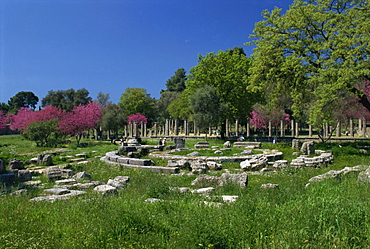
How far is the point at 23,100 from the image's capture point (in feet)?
329

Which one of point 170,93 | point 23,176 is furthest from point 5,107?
point 23,176

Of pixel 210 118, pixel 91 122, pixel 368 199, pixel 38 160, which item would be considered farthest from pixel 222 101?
pixel 368 199

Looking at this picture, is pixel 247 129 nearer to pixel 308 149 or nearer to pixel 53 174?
pixel 308 149

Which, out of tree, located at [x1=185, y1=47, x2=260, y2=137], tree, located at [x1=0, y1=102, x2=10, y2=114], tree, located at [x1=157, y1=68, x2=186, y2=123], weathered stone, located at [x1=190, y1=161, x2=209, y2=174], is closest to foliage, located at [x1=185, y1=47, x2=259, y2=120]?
tree, located at [x1=185, y1=47, x2=260, y2=137]

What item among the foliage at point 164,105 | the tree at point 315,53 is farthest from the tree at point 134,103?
the tree at point 315,53

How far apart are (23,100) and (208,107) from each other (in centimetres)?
8845

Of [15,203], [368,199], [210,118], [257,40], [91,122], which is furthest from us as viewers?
[91,122]

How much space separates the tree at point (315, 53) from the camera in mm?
18406

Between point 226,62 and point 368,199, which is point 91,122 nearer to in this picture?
point 226,62

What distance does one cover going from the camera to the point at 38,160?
19469mm

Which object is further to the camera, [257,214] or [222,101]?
[222,101]

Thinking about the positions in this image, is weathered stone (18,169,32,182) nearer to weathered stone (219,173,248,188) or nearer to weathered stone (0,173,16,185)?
weathered stone (0,173,16,185)

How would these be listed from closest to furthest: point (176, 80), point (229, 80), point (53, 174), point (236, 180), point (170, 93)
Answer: point (236, 180) < point (53, 174) < point (229, 80) < point (170, 93) < point (176, 80)

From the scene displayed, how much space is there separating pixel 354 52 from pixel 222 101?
64.1ft
